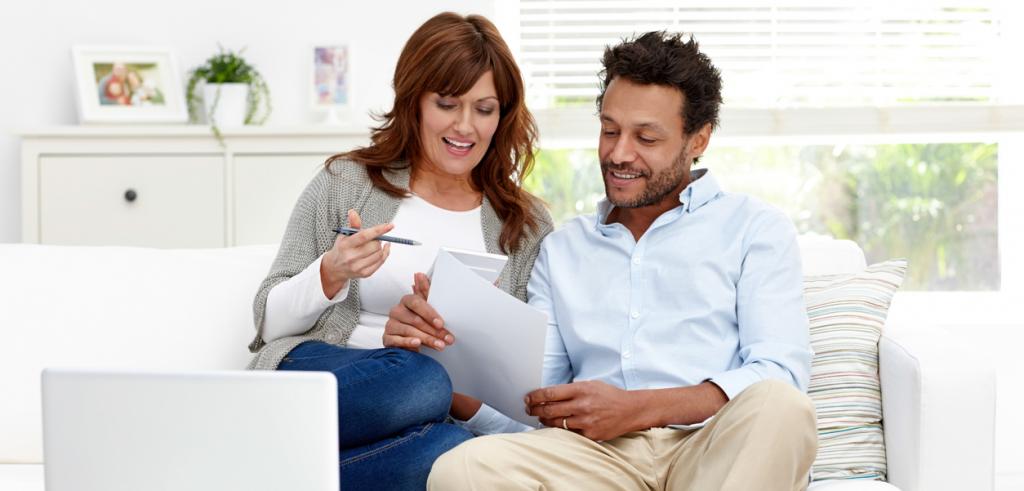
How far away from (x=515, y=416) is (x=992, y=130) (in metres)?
2.27

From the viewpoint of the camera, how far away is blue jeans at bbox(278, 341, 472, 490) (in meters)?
1.61

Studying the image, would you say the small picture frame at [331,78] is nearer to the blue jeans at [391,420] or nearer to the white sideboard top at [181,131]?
the white sideboard top at [181,131]

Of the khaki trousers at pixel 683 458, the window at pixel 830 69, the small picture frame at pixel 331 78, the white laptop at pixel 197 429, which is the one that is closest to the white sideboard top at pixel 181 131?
the small picture frame at pixel 331 78

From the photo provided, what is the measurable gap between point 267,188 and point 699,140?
4.97 ft

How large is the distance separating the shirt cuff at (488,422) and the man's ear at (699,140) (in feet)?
1.90

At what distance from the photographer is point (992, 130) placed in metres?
3.41

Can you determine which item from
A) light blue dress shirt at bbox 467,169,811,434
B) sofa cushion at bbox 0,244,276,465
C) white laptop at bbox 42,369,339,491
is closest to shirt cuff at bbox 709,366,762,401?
light blue dress shirt at bbox 467,169,811,434

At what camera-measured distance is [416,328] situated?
5.59 ft

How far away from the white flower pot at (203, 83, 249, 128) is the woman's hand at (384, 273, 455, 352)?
1.77 metres

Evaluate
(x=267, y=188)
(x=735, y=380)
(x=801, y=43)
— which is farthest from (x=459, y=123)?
(x=801, y=43)

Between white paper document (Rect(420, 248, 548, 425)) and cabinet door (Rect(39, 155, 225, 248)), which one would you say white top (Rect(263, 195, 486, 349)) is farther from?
cabinet door (Rect(39, 155, 225, 248))

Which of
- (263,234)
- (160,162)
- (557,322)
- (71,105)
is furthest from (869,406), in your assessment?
(71,105)

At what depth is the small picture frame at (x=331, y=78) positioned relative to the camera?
3.41m

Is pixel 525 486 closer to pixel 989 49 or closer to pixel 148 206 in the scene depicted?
→ pixel 148 206
